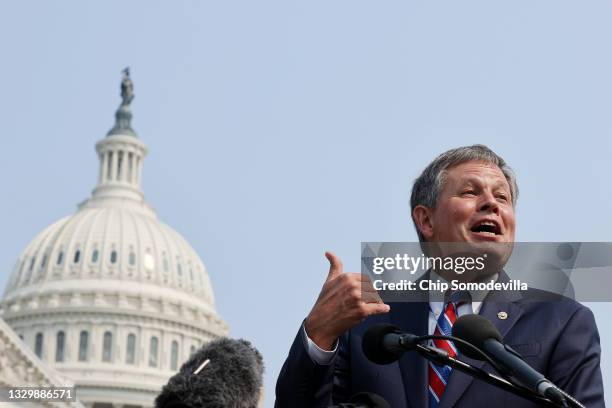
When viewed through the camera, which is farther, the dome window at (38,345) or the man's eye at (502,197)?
the dome window at (38,345)

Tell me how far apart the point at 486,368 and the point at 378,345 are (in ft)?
1.77

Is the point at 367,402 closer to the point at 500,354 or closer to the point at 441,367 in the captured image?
the point at 500,354

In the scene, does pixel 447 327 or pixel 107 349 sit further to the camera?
pixel 107 349

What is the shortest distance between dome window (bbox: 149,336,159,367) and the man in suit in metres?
98.1

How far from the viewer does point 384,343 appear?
441 centimetres

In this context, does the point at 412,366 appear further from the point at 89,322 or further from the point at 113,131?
the point at 113,131

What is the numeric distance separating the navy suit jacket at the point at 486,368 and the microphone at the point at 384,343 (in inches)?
12.6

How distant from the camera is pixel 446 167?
5.19m

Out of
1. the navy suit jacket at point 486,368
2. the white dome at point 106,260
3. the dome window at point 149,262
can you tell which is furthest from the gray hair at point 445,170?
the dome window at point 149,262

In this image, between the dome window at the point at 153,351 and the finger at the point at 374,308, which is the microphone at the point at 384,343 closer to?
the finger at the point at 374,308

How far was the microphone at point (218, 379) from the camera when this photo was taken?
442 centimetres

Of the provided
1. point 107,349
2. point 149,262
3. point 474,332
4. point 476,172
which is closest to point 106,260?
point 149,262

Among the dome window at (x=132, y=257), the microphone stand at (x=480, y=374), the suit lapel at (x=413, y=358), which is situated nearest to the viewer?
the microphone stand at (x=480, y=374)

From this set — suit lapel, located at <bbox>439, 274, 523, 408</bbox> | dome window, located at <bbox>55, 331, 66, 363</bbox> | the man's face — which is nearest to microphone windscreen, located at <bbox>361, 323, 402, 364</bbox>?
suit lapel, located at <bbox>439, 274, 523, 408</bbox>
